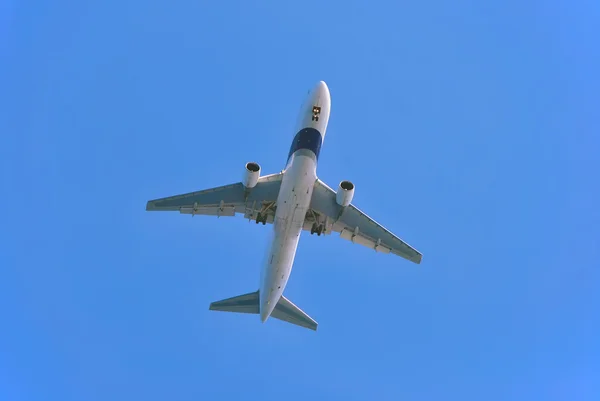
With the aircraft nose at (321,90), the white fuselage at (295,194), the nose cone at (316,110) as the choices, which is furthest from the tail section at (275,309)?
the aircraft nose at (321,90)

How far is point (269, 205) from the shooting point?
4294cm

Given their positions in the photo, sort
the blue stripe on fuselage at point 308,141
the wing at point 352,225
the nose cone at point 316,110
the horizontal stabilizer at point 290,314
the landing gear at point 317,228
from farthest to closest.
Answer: the horizontal stabilizer at point 290,314
the landing gear at point 317,228
the wing at point 352,225
the nose cone at point 316,110
the blue stripe on fuselage at point 308,141

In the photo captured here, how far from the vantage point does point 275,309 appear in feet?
149

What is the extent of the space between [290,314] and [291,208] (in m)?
8.93

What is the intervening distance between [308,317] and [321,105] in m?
14.1

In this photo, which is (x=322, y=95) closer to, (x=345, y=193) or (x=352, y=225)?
(x=345, y=193)

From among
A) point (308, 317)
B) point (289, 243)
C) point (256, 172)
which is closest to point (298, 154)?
point (256, 172)

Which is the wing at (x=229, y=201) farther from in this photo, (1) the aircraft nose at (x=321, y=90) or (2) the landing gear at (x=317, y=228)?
(1) the aircraft nose at (x=321, y=90)

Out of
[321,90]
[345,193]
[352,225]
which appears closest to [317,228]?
[352,225]

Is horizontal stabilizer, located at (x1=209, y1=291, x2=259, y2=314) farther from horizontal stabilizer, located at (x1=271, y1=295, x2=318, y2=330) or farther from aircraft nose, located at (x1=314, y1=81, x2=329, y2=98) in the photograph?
aircraft nose, located at (x1=314, y1=81, x2=329, y2=98)

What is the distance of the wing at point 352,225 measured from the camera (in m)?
42.1

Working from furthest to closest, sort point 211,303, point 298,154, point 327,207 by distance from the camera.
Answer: point 211,303, point 327,207, point 298,154

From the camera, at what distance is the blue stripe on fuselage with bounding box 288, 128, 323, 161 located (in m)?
39.6

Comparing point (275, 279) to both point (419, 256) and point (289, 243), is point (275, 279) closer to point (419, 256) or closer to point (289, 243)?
point (289, 243)
